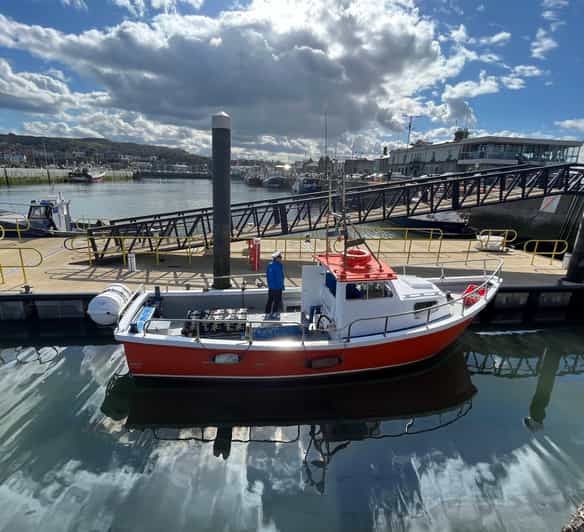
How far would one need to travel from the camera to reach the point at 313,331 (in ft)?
25.5

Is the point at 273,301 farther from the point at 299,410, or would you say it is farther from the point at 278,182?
the point at 278,182

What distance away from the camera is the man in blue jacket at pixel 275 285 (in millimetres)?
8430

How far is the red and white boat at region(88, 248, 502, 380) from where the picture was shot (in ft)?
23.6

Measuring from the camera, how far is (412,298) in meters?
7.94

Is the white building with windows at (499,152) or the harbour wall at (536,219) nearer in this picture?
the harbour wall at (536,219)

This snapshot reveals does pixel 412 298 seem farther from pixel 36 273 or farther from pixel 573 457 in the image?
pixel 36 273

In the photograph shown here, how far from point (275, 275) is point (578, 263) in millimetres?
11367

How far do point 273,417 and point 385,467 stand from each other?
2343 millimetres

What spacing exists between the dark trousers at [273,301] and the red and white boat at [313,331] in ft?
1.16

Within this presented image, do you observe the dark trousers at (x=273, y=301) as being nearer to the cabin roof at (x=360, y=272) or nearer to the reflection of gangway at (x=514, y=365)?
the cabin roof at (x=360, y=272)

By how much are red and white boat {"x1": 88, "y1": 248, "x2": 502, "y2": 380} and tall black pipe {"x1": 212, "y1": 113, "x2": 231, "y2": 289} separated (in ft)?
9.07

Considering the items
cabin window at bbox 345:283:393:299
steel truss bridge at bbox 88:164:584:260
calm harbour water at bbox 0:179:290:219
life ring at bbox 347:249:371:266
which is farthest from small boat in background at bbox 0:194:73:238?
cabin window at bbox 345:283:393:299

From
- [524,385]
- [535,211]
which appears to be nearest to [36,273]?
[524,385]

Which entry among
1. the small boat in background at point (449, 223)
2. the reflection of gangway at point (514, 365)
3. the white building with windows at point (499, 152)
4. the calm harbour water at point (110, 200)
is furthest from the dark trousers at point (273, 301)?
the white building with windows at point (499, 152)
